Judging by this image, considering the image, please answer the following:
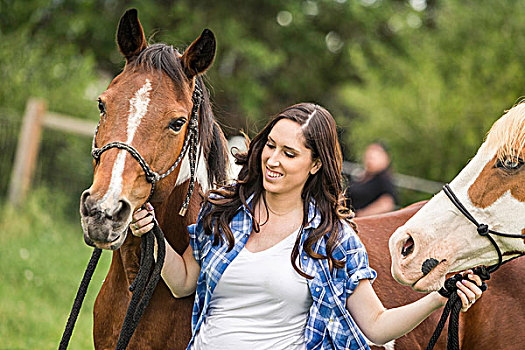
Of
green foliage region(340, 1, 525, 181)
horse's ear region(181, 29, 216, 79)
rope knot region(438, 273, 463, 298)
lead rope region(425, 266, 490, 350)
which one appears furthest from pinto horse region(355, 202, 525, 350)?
green foliage region(340, 1, 525, 181)

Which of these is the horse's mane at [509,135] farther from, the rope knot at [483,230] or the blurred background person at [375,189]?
the blurred background person at [375,189]

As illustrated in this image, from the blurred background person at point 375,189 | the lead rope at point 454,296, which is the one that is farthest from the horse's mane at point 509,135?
the blurred background person at point 375,189

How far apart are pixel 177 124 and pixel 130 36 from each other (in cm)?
45

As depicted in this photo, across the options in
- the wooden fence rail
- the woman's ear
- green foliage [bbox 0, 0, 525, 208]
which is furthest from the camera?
green foliage [bbox 0, 0, 525, 208]

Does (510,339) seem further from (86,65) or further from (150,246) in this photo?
(86,65)

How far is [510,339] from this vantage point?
2.62 m

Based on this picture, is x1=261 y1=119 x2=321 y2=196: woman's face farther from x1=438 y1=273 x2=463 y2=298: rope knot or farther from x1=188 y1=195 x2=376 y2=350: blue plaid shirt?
x1=438 y1=273 x2=463 y2=298: rope knot

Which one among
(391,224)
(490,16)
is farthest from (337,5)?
(391,224)

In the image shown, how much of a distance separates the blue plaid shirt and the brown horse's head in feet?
1.13

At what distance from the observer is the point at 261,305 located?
2.24 m

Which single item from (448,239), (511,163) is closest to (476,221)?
(448,239)

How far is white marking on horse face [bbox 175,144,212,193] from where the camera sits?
2.57 meters

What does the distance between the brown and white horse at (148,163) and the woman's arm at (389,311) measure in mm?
747

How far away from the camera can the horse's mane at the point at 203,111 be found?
240 centimetres
